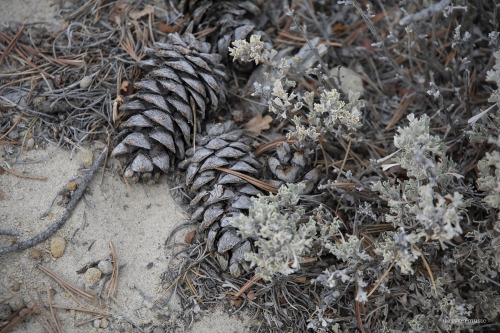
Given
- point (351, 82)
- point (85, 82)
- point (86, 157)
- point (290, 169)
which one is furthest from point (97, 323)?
point (351, 82)

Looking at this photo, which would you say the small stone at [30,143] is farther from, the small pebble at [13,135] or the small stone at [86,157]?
the small stone at [86,157]

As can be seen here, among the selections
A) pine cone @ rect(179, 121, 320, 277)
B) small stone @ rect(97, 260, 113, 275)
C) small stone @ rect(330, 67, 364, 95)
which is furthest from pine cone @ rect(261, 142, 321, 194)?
small stone @ rect(97, 260, 113, 275)

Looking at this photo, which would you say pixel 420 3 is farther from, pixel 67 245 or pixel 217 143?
pixel 67 245

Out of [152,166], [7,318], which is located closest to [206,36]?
[152,166]

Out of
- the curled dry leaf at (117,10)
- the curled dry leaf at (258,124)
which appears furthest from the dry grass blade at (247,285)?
the curled dry leaf at (117,10)

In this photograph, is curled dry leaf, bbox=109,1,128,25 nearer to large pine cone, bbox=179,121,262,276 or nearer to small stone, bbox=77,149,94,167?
small stone, bbox=77,149,94,167

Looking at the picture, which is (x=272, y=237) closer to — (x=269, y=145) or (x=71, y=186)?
(x=269, y=145)
